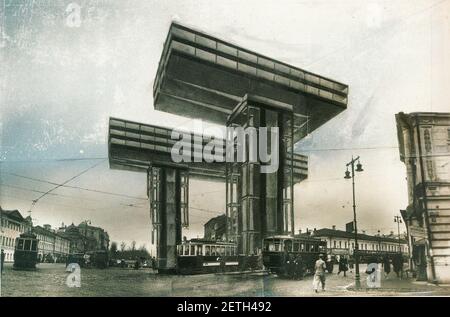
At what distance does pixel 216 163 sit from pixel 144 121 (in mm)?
2726

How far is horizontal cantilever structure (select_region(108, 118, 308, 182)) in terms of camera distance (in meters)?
12.6

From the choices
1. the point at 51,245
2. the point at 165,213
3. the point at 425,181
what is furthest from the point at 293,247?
the point at 51,245

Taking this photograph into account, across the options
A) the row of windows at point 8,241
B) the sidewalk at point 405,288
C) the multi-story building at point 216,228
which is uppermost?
the multi-story building at point 216,228

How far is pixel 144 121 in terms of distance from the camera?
1314 centimetres

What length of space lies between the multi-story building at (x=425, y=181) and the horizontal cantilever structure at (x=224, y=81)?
212 cm

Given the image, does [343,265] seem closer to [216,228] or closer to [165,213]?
[216,228]

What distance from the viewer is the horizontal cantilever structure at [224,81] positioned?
1220 cm

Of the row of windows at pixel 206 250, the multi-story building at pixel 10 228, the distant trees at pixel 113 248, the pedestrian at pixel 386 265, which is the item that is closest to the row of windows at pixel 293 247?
the row of windows at pixel 206 250

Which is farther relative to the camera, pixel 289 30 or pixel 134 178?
pixel 134 178

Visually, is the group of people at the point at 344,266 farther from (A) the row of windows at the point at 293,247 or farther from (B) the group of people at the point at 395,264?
(A) the row of windows at the point at 293,247
